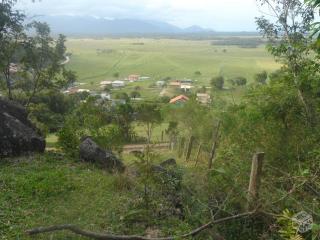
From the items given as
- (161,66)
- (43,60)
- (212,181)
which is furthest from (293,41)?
(161,66)

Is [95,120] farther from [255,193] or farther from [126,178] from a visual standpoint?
[255,193]

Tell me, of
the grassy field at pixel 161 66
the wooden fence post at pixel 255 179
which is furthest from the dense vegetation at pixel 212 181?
the grassy field at pixel 161 66

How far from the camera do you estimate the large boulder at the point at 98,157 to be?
11.6m

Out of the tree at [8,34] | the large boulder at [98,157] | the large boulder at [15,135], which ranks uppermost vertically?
the tree at [8,34]

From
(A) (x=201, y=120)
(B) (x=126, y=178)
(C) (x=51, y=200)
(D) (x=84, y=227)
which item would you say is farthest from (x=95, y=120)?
(A) (x=201, y=120)

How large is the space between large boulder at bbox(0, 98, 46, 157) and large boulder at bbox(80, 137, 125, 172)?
127 centimetres

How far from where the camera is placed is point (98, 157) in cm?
1173

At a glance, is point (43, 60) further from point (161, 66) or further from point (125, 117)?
point (161, 66)

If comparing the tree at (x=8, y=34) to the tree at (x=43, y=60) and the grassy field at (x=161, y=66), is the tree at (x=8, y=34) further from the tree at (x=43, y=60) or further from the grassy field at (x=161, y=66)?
the grassy field at (x=161, y=66)

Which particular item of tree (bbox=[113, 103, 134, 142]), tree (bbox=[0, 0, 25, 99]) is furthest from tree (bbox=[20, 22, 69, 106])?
tree (bbox=[113, 103, 134, 142])

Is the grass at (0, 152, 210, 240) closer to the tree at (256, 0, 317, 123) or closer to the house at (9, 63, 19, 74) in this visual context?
the tree at (256, 0, 317, 123)

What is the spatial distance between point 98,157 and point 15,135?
7.33ft

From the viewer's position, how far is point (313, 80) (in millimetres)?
11320

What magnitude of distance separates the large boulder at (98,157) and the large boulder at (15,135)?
1.27 metres
